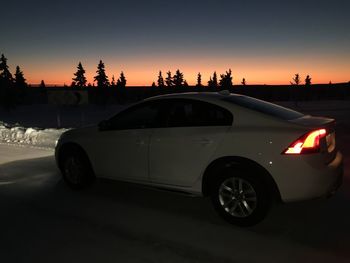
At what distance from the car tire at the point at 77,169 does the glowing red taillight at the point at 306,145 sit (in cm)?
362

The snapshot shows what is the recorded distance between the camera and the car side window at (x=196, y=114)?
15.4ft

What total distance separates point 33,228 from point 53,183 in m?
2.38

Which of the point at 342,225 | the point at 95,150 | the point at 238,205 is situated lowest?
the point at 342,225

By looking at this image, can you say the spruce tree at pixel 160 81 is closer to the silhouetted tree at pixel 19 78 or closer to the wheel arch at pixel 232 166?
the silhouetted tree at pixel 19 78


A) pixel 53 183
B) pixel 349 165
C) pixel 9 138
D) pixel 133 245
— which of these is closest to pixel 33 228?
pixel 133 245

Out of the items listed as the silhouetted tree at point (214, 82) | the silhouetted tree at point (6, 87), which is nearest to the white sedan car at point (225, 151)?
the silhouetted tree at point (6, 87)

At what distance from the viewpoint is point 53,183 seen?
6.93 m

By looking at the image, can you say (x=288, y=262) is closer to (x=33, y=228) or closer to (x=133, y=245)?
(x=133, y=245)

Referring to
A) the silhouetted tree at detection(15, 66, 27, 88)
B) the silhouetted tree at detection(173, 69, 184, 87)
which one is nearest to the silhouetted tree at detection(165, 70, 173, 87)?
→ the silhouetted tree at detection(173, 69, 184, 87)

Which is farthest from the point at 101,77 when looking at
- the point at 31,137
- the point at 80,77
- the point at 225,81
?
the point at 31,137

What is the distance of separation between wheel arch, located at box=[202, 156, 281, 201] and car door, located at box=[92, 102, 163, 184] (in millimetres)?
1051

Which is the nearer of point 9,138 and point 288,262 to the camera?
point 288,262

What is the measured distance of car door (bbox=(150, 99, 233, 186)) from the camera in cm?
469

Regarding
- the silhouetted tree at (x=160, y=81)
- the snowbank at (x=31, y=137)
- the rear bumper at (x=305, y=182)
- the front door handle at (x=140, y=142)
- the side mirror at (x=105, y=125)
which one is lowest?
the snowbank at (x=31, y=137)
